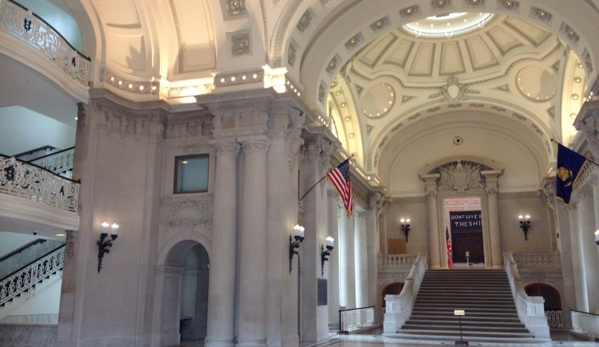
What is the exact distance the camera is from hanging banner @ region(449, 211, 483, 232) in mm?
29750

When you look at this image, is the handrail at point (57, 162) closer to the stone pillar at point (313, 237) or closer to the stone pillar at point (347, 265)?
the stone pillar at point (313, 237)

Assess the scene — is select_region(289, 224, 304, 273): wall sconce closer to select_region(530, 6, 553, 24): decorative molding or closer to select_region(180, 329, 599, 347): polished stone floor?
select_region(180, 329, 599, 347): polished stone floor

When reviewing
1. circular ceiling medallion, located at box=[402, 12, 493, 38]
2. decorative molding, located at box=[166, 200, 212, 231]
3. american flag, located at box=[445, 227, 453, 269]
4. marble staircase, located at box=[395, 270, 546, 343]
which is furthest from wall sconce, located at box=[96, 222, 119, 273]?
american flag, located at box=[445, 227, 453, 269]

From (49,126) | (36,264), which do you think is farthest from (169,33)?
(36,264)

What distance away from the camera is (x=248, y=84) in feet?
48.9

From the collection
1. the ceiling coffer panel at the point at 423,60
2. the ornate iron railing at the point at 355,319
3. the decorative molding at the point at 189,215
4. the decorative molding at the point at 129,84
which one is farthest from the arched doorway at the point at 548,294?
the decorative molding at the point at 129,84

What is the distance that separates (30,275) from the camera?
49.4 feet

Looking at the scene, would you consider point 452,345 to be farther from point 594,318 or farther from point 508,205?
point 508,205

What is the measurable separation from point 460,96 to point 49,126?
17530 millimetres

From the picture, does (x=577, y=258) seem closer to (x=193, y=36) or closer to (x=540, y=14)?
(x=540, y=14)

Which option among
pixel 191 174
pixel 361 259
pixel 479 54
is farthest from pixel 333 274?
pixel 479 54

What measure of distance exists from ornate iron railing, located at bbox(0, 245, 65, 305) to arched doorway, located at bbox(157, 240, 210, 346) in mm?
3051

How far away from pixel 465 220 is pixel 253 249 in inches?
755

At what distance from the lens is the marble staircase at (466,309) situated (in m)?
17.6
